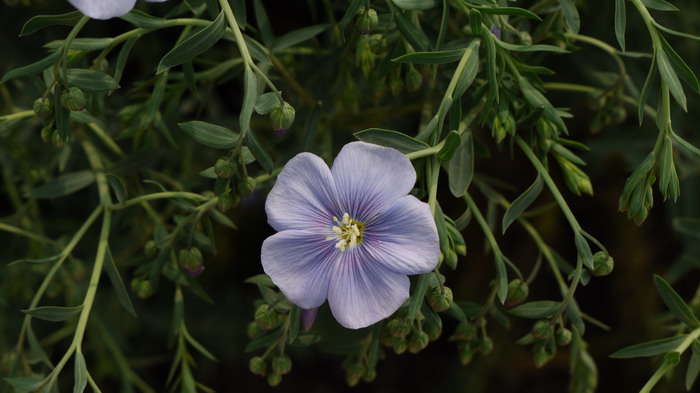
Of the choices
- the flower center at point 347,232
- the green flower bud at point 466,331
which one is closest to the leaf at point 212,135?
the flower center at point 347,232

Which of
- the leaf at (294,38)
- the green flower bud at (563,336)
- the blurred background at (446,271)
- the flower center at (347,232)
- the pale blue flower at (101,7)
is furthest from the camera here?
the blurred background at (446,271)

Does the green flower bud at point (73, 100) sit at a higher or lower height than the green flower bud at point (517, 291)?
higher

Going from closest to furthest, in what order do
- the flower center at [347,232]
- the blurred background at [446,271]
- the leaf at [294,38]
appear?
the flower center at [347,232] < the leaf at [294,38] < the blurred background at [446,271]

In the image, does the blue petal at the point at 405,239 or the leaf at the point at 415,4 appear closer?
the blue petal at the point at 405,239

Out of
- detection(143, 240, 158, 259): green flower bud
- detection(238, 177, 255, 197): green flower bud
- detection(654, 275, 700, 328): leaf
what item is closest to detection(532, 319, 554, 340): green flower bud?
detection(654, 275, 700, 328): leaf

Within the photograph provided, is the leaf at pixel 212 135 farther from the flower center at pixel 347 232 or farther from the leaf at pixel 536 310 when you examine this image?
the leaf at pixel 536 310

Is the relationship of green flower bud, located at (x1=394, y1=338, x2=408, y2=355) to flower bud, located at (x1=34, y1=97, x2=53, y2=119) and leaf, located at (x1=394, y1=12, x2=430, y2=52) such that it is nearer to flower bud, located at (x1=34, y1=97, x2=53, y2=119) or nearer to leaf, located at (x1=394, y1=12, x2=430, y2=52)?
leaf, located at (x1=394, y1=12, x2=430, y2=52)
